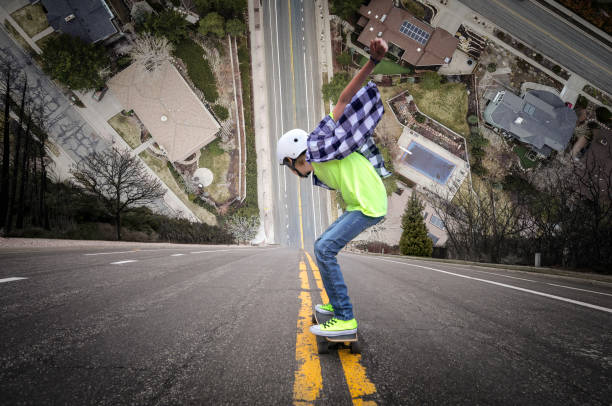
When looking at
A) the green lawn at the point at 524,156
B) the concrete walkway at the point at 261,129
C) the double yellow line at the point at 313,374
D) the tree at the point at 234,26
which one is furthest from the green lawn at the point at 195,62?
the green lawn at the point at 524,156

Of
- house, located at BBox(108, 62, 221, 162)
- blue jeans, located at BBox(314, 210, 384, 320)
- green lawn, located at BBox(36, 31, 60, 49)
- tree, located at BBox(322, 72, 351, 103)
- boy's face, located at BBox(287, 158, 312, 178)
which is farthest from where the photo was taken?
tree, located at BBox(322, 72, 351, 103)

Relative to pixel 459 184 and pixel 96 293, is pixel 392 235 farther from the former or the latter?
pixel 96 293

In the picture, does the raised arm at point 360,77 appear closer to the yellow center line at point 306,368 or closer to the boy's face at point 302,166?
the boy's face at point 302,166

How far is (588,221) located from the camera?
10.1 metres

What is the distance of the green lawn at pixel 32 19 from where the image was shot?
1755 cm

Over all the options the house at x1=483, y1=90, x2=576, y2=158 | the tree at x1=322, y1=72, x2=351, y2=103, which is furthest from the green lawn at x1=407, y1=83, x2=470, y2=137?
the tree at x1=322, y1=72, x2=351, y2=103

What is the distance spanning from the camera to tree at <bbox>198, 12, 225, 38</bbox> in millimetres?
19500

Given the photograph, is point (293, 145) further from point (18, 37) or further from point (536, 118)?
point (18, 37)

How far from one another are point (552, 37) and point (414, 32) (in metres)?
9.44

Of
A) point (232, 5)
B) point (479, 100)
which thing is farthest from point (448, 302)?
point (232, 5)

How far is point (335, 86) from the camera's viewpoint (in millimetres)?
21078

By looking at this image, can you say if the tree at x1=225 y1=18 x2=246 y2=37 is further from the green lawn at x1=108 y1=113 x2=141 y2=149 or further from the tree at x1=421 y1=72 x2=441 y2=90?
the tree at x1=421 y1=72 x2=441 y2=90

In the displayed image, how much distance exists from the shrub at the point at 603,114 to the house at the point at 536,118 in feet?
5.80

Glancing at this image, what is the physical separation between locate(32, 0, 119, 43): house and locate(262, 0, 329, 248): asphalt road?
12324 millimetres
